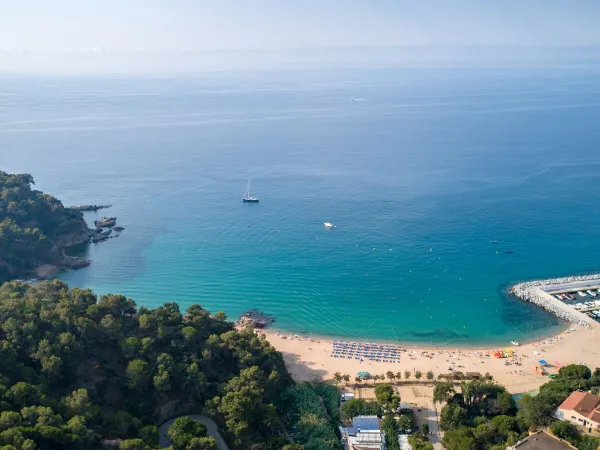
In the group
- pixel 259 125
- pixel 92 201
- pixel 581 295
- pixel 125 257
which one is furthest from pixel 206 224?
pixel 259 125

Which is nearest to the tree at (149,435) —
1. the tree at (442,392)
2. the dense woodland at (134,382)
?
the dense woodland at (134,382)

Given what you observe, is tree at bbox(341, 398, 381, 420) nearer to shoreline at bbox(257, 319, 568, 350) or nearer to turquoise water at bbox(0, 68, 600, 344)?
shoreline at bbox(257, 319, 568, 350)

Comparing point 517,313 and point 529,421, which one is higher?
point 517,313

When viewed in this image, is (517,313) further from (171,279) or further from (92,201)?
(92,201)

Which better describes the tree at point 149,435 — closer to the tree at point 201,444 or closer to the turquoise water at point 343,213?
the tree at point 201,444

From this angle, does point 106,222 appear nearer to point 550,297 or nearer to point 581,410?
point 550,297
